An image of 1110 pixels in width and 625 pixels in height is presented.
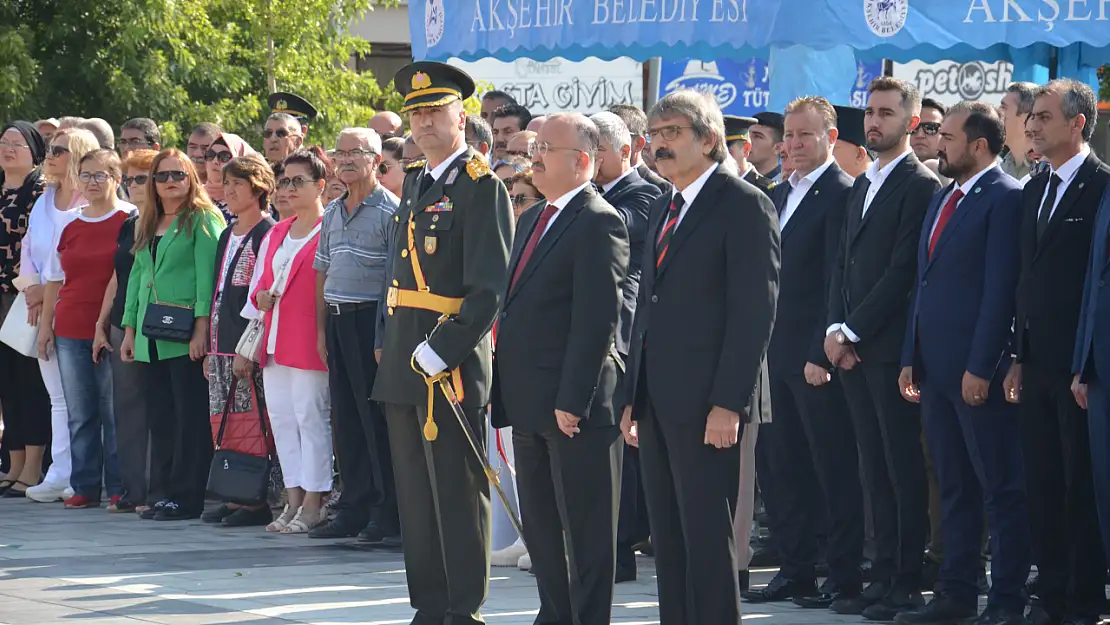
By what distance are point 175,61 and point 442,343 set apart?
1327cm

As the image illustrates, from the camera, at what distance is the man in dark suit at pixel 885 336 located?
7.30 m

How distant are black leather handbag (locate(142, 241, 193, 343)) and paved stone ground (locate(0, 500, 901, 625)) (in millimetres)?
1112

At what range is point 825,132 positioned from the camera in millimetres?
7777

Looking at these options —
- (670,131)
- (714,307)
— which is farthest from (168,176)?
(714,307)

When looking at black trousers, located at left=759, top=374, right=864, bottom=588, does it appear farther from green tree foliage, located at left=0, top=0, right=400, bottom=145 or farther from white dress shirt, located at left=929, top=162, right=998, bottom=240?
green tree foliage, located at left=0, top=0, right=400, bottom=145

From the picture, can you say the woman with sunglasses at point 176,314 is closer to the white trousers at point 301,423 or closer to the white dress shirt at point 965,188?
the white trousers at point 301,423

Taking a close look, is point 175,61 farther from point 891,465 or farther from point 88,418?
point 891,465

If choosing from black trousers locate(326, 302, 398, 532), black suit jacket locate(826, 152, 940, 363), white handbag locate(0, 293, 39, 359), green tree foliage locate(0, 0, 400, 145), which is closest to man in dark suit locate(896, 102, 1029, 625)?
black suit jacket locate(826, 152, 940, 363)

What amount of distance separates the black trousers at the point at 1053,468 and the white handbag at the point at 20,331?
22.4 ft

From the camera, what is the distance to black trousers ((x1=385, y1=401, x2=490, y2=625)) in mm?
6535

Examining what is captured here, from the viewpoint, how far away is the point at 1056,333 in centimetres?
688

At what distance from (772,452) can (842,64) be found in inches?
170

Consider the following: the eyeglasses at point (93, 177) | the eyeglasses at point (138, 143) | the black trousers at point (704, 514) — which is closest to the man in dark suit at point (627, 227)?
the black trousers at point (704, 514)

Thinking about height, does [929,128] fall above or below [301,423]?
above
